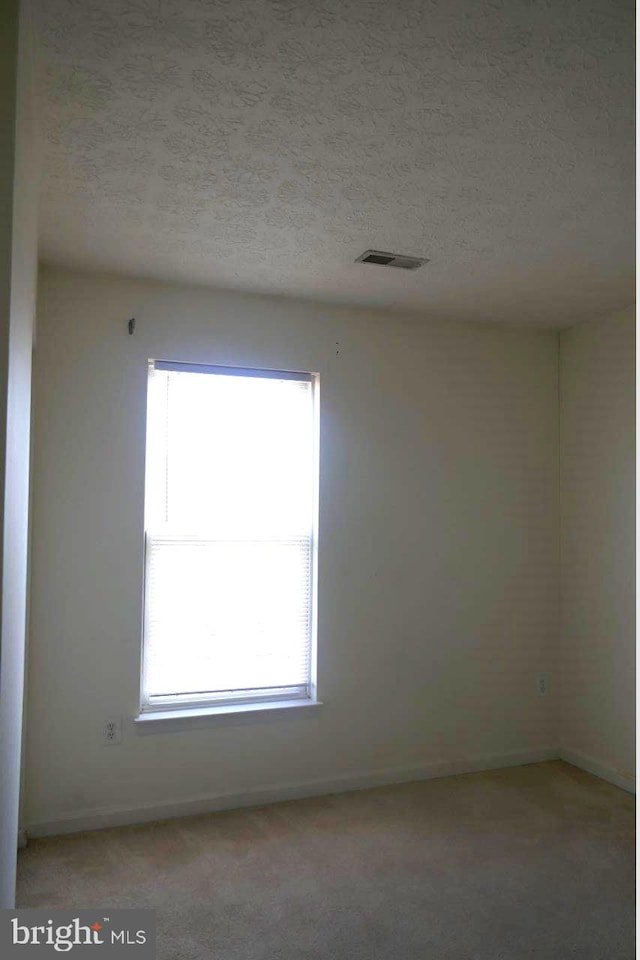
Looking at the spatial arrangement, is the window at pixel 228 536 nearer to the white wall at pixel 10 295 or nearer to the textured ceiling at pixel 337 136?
the textured ceiling at pixel 337 136

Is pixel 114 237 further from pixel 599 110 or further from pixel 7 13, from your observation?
pixel 599 110

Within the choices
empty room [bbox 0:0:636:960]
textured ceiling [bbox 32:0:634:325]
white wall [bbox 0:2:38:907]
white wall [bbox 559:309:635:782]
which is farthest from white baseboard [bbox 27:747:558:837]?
textured ceiling [bbox 32:0:634:325]

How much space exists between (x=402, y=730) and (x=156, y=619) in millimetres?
1615

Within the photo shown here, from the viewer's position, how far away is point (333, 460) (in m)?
4.09

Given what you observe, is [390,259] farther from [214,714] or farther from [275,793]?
[275,793]

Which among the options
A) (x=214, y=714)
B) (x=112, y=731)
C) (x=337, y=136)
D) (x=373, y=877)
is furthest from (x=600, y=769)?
(x=337, y=136)

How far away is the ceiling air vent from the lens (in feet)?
10.7

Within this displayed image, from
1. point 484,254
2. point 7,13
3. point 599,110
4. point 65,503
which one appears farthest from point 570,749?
point 7,13

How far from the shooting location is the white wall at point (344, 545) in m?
3.50

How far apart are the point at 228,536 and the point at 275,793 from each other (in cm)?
141

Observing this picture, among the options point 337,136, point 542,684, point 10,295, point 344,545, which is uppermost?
point 337,136

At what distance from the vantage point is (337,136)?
87.7 inches

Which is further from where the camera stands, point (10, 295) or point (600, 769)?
point (600, 769)

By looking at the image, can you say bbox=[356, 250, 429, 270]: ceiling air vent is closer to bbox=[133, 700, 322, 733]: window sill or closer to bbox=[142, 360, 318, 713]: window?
bbox=[142, 360, 318, 713]: window
